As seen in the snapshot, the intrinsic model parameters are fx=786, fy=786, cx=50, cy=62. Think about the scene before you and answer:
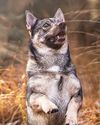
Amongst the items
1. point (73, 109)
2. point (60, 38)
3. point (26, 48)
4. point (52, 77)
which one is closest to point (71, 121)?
point (73, 109)

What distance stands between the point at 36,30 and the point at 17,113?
60 cm

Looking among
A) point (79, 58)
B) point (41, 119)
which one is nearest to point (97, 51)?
point (79, 58)

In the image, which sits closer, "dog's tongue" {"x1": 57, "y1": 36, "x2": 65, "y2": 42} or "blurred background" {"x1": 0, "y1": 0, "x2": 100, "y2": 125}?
"dog's tongue" {"x1": 57, "y1": 36, "x2": 65, "y2": 42}

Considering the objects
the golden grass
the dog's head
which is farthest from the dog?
the golden grass

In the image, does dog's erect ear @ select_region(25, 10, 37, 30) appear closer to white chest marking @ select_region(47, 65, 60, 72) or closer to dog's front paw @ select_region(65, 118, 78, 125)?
white chest marking @ select_region(47, 65, 60, 72)

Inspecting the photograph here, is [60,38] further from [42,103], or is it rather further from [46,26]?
[42,103]

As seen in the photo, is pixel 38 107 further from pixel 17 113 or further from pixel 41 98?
pixel 17 113

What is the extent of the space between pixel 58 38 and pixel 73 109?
0.34 metres

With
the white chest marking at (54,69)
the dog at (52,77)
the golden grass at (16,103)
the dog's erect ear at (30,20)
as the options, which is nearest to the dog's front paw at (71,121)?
the dog at (52,77)

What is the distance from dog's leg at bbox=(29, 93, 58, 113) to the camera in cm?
361

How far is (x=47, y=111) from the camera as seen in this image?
361cm

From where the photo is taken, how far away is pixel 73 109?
3.71 metres

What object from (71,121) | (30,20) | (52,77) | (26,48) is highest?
(30,20)

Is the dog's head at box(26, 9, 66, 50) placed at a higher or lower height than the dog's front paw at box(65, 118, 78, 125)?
higher
